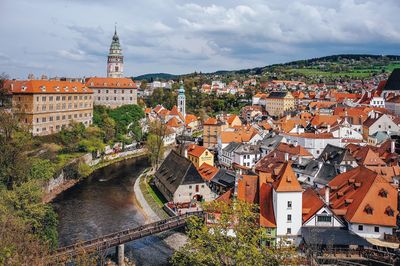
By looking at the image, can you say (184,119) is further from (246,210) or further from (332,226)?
(246,210)

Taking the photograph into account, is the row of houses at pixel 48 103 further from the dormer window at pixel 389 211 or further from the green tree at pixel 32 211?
the dormer window at pixel 389 211

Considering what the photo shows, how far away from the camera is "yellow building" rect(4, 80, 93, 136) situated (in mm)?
64875

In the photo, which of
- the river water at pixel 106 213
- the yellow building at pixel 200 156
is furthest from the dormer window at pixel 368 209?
the yellow building at pixel 200 156

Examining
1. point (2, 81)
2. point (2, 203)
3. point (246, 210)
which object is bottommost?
point (2, 203)

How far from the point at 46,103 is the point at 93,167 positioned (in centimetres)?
1301

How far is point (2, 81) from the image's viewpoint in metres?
63.3

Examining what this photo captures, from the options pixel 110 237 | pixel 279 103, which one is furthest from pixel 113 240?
pixel 279 103

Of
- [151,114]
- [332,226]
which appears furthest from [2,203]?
[151,114]

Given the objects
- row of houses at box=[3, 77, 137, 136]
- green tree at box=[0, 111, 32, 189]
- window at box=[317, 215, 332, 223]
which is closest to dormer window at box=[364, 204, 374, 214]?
window at box=[317, 215, 332, 223]

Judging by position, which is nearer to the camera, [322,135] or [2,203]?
[2,203]

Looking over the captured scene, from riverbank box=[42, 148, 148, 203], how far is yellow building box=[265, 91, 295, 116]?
45238 mm

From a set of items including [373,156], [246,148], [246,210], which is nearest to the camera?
[246,210]

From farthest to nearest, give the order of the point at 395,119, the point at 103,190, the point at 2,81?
1. the point at 395,119
2. the point at 2,81
3. the point at 103,190

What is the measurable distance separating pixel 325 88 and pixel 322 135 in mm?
93281
